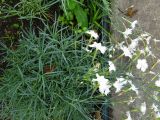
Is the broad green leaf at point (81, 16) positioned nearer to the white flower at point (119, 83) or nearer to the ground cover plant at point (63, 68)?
the ground cover plant at point (63, 68)

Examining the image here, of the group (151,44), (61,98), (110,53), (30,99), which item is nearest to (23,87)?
(30,99)

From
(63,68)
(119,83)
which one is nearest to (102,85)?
(119,83)

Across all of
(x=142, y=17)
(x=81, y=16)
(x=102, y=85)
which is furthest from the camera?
(x=142, y=17)

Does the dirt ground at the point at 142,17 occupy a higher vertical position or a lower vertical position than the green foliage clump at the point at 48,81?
higher

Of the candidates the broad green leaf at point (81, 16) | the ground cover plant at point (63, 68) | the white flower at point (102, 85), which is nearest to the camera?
the white flower at point (102, 85)

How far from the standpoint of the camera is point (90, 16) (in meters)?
1.92

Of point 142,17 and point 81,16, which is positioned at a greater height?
point 142,17

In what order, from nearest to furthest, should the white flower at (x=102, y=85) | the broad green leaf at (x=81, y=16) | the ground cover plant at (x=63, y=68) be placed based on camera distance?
the white flower at (x=102, y=85) → the ground cover plant at (x=63, y=68) → the broad green leaf at (x=81, y=16)

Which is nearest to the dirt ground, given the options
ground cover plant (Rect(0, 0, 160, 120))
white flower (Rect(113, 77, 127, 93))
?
ground cover plant (Rect(0, 0, 160, 120))

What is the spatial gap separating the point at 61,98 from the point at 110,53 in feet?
1.11

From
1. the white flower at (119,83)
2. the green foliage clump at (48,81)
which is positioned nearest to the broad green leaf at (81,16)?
the green foliage clump at (48,81)

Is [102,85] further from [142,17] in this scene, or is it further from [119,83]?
[142,17]

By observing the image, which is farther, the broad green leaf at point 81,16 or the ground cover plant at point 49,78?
the broad green leaf at point 81,16

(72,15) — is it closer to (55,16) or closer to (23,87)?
(55,16)
